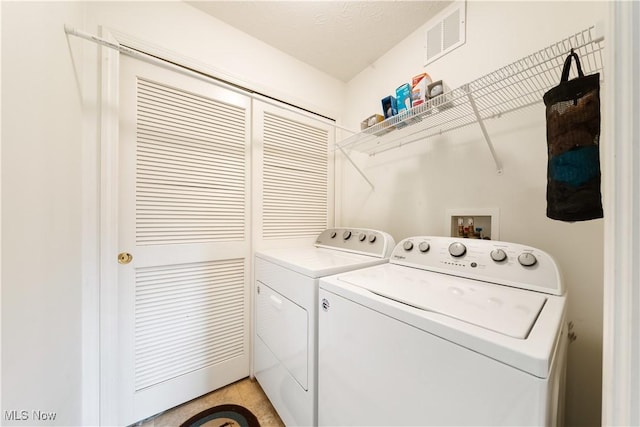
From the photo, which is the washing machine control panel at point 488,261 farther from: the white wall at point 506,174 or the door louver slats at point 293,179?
the door louver slats at point 293,179

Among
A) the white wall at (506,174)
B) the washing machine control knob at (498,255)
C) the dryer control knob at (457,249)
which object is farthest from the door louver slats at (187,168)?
the washing machine control knob at (498,255)

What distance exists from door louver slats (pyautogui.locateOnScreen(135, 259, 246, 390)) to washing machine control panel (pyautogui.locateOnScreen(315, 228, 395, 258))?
66cm

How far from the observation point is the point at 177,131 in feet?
4.30

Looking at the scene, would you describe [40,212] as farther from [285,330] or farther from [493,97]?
[493,97]

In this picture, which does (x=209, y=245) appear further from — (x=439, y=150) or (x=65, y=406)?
(x=439, y=150)

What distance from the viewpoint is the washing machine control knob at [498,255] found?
887 mm

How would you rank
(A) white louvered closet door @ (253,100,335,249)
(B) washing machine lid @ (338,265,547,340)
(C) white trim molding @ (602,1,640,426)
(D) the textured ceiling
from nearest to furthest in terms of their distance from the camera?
(C) white trim molding @ (602,1,640,426)
(B) washing machine lid @ (338,265,547,340)
(D) the textured ceiling
(A) white louvered closet door @ (253,100,335,249)

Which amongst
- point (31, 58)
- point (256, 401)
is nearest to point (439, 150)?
point (31, 58)

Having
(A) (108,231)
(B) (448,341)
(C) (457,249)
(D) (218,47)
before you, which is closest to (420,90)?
(C) (457,249)

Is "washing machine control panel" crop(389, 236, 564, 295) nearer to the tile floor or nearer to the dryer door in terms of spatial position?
the dryer door

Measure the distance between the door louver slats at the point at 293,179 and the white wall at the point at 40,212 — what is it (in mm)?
953

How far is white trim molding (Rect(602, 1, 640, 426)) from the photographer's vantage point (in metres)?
0.34

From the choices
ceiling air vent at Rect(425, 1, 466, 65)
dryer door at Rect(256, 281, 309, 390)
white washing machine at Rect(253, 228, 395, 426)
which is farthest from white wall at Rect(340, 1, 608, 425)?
dryer door at Rect(256, 281, 309, 390)

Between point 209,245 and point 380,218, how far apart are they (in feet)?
4.04
